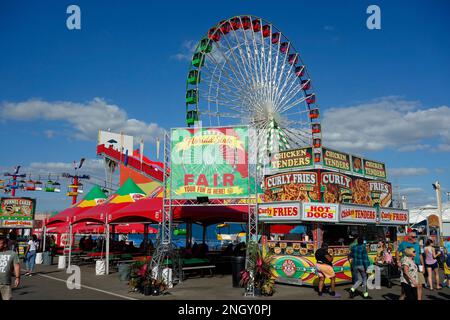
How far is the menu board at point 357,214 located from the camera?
Answer: 51.7 feet

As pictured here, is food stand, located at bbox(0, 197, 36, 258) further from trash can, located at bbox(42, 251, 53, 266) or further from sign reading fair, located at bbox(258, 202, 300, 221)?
sign reading fair, located at bbox(258, 202, 300, 221)

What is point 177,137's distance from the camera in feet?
49.3

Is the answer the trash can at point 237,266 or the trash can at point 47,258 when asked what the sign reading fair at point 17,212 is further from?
the trash can at point 237,266

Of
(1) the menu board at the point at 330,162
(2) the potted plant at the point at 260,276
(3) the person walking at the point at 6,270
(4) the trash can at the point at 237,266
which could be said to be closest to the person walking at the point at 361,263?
(2) the potted plant at the point at 260,276

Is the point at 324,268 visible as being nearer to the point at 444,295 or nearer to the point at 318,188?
the point at 444,295

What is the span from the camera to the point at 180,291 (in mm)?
13617

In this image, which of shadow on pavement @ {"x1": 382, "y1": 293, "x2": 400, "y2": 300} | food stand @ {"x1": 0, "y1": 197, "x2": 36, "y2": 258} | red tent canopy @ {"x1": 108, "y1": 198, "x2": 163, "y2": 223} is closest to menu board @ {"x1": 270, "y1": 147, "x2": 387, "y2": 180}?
red tent canopy @ {"x1": 108, "y1": 198, "x2": 163, "y2": 223}

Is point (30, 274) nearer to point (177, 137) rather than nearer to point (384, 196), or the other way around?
point (177, 137)

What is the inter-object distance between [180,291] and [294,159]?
7.33m

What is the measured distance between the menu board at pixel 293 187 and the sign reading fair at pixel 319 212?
0.75 m

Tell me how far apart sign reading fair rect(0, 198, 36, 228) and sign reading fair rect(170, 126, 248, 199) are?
27518 millimetres

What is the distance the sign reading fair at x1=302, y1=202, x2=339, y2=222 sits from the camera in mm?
15078
